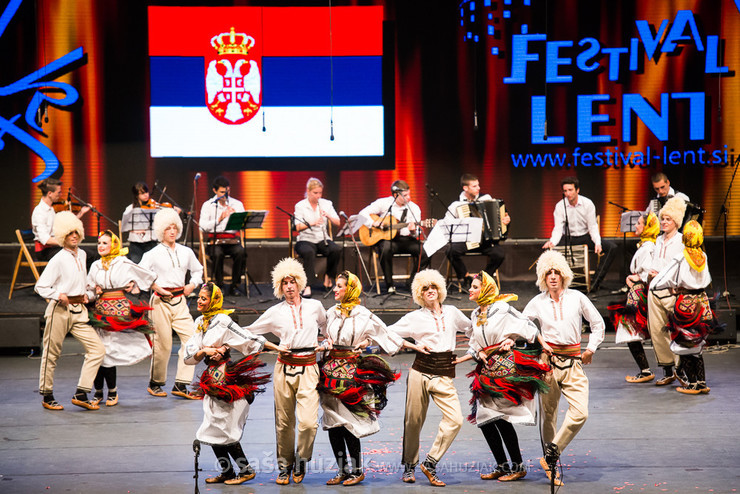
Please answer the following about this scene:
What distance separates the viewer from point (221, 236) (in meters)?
10.7

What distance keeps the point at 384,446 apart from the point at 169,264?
8.77ft

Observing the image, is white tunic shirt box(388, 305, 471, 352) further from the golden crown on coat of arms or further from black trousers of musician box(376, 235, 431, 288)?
the golden crown on coat of arms

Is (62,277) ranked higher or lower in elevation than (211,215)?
lower

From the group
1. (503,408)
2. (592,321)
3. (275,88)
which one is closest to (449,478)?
(503,408)

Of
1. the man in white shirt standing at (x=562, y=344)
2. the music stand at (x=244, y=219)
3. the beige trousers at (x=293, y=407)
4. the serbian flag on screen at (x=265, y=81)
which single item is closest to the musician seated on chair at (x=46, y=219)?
the serbian flag on screen at (x=265, y=81)

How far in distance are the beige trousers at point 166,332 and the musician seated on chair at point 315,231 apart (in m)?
2.69

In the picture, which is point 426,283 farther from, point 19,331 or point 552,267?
point 19,331

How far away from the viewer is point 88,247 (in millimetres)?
11570

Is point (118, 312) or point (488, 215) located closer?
point (118, 312)

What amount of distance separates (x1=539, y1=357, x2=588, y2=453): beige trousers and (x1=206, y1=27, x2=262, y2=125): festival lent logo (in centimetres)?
686

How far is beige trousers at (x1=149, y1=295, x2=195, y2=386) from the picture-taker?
25.8ft

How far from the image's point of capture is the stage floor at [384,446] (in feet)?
18.5

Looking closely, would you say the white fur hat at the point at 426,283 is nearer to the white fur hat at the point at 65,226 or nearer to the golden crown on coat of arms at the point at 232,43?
the white fur hat at the point at 65,226

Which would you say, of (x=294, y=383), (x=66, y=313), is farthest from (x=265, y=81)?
(x=294, y=383)
